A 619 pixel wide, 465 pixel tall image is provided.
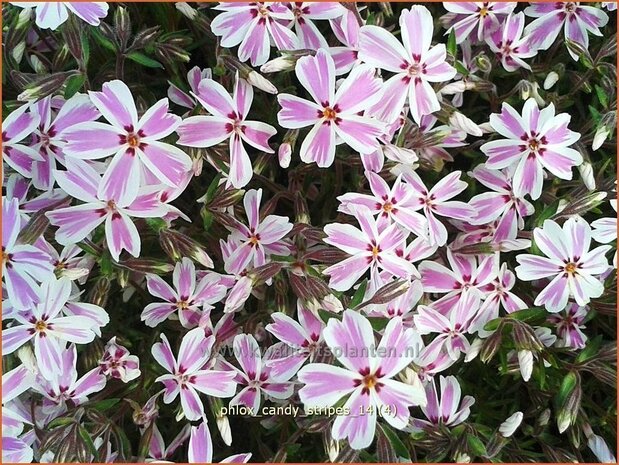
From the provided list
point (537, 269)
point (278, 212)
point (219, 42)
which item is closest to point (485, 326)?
point (537, 269)

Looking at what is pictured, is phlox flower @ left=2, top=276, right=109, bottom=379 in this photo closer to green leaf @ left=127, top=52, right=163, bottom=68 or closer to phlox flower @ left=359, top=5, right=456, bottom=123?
green leaf @ left=127, top=52, right=163, bottom=68

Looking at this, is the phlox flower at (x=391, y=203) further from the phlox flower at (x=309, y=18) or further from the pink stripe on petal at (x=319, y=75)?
the phlox flower at (x=309, y=18)

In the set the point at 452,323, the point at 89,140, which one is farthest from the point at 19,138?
the point at 452,323

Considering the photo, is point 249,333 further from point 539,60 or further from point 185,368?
point 539,60

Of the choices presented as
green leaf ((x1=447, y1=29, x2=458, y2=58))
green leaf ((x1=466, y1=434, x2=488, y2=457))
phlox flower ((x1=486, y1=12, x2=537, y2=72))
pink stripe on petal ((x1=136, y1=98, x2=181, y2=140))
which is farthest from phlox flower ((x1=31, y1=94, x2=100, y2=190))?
green leaf ((x1=466, y1=434, x2=488, y2=457))

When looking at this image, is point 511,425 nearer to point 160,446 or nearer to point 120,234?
point 160,446

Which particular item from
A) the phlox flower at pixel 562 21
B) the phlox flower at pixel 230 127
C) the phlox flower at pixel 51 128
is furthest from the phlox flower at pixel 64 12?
the phlox flower at pixel 562 21
